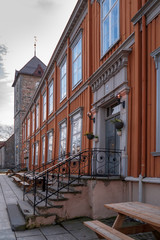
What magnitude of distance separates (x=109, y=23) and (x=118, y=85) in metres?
2.47

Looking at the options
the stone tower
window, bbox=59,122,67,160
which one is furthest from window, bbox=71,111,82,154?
the stone tower

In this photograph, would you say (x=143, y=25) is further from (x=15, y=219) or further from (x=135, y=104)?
(x=15, y=219)

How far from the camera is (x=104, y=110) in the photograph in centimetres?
871

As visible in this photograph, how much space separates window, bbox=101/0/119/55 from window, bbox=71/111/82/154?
3.11 metres

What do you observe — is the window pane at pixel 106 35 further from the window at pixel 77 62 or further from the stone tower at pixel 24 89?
the stone tower at pixel 24 89

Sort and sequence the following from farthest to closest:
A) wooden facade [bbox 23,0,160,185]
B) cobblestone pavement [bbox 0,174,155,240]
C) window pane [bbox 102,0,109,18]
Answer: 1. window pane [bbox 102,0,109,18]
2. wooden facade [bbox 23,0,160,185]
3. cobblestone pavement [bbox 0,174,155,240]

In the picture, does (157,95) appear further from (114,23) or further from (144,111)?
(114,23)

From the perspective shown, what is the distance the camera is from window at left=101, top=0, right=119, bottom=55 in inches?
310

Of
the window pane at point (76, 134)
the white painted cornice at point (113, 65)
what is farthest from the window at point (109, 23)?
the window pane at point (76, 134)

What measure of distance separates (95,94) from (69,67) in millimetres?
4010

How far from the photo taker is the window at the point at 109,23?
25.8 ft

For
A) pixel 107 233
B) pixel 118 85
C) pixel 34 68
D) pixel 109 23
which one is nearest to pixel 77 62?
pixel 109 23

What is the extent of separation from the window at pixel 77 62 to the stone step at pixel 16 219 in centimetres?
565

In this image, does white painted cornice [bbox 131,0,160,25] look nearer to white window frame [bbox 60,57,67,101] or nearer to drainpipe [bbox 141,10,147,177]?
drainpipe [bbox 141,10,147,177]
